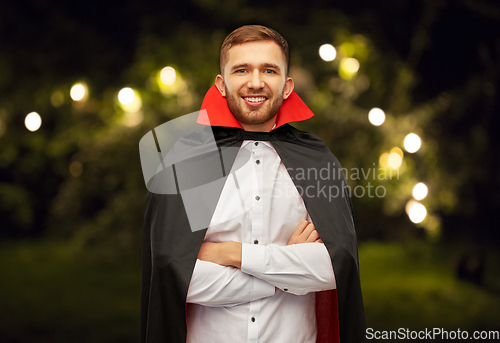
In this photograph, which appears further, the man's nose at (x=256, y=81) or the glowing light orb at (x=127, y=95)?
the glowing light orb at (x=127, y=95)

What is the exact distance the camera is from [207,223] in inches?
53.6

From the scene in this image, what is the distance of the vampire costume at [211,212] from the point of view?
1.33m

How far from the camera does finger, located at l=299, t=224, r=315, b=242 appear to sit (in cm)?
137

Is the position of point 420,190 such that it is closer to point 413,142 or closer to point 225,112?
point 413,142

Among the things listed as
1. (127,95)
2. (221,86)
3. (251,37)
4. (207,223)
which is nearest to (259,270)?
(207,223)

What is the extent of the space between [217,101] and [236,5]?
2523 mm

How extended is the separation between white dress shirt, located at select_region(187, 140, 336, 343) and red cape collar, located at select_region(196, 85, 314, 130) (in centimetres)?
10

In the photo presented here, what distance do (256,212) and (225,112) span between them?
35 cm

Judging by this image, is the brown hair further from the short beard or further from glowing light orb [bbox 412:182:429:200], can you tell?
glowing light orb [bbox 412:182:429:200]

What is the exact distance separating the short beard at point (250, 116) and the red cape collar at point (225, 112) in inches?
1.0

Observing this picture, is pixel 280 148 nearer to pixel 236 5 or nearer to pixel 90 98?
pixel 236 5

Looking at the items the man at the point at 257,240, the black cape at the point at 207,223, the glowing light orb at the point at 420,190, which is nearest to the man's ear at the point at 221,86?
the man at the point at 257,240

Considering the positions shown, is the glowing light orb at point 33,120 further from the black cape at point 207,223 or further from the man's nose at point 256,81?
the man's nose at point 256,81

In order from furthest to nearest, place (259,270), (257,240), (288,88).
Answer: (288,88)
(257,240)
(259,270)
